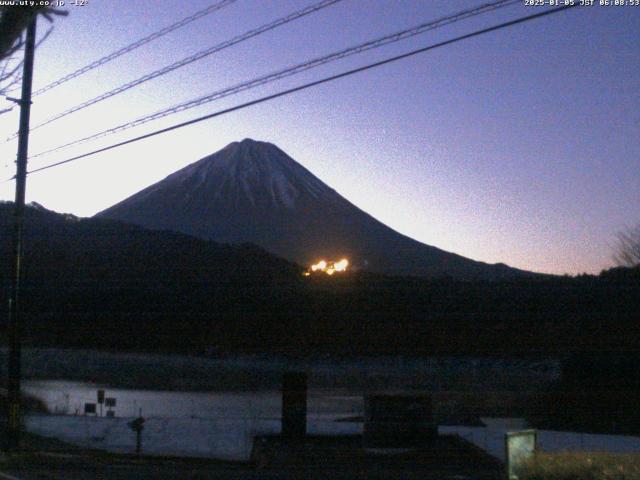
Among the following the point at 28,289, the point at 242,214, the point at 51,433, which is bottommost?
the point at 51,433

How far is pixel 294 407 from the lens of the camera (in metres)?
29.0

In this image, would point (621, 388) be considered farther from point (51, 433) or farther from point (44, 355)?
point (44, 355)

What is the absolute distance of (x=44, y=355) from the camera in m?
61.3

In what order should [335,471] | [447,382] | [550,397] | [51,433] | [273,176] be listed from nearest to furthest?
[335,471]
[51,433]
[550,397]
[447,382]
[273,176]

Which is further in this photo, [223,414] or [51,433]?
[223,414]

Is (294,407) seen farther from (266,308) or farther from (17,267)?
(266,308)

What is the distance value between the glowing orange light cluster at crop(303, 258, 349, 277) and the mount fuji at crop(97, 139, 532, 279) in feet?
6.91

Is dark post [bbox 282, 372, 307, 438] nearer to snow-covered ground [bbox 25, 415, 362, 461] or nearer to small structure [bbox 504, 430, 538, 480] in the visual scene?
snow-covered ground [bbox 25, 415, 362, 461]

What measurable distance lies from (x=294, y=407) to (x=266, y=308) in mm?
41201

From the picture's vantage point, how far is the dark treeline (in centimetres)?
6388

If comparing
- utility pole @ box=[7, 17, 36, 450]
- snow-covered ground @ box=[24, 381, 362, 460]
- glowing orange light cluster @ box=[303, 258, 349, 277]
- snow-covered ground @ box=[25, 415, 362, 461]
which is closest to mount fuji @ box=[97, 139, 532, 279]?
glowing orange light cluster @ box=[303, 258, 349, 277]

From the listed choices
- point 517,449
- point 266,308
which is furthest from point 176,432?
point 266,308

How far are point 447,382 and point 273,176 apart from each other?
8221cm

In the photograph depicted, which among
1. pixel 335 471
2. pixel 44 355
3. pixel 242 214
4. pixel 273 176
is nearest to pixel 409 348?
pixel 44 355
